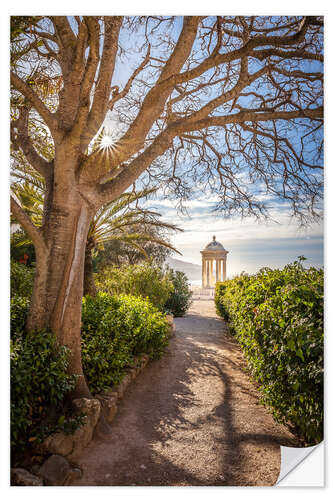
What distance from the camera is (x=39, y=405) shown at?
2148mm

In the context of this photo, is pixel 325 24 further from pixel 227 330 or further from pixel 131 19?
pixel 227 330

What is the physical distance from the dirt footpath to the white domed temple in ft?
33.1

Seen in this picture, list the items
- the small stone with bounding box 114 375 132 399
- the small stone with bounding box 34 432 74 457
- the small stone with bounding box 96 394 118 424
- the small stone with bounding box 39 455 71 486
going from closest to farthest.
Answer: the small stone with bounding box 39 455 71 486 < the small stone with bounding box 34 432 74 457 < the small stone with bounding box 96 394 118 424 < the small stone with bounding box 114 375 132 399

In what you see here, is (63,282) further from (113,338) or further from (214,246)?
(214,246)

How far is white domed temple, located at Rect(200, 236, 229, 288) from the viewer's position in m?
14.0

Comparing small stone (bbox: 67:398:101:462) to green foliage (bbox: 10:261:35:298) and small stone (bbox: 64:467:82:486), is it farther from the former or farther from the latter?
green foliage (bbox: 10:261:35:298)

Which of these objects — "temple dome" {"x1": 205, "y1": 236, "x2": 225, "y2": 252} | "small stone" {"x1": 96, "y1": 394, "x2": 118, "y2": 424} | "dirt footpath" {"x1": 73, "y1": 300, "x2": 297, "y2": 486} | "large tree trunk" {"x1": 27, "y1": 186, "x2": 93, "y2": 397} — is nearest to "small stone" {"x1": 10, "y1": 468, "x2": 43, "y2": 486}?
"dirt footpath" {"x1": 73, "y1": 300, "x2": 297, "y2": 486}

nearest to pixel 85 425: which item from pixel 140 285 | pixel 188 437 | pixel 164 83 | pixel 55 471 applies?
pixel 55 471

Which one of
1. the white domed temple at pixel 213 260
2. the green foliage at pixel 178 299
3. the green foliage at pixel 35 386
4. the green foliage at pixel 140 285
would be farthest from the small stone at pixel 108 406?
the white domed temple at pixel 213 260

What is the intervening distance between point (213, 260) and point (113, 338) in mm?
11415

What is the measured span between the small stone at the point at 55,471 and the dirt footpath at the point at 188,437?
140 millimetres

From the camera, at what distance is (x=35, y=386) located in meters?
2.09
